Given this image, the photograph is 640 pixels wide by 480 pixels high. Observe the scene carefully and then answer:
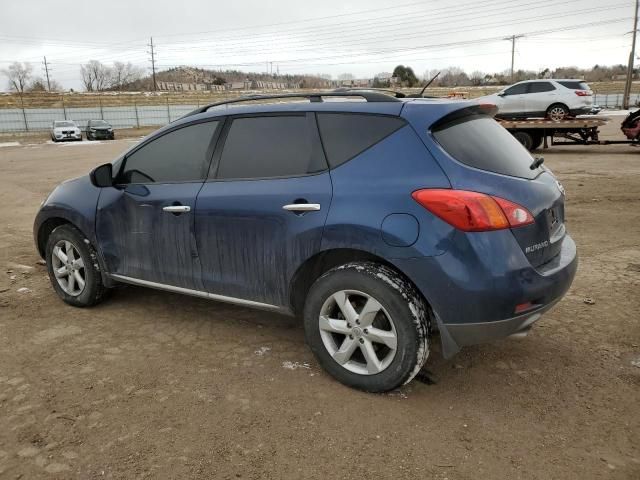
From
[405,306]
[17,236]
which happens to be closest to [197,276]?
[405,306]

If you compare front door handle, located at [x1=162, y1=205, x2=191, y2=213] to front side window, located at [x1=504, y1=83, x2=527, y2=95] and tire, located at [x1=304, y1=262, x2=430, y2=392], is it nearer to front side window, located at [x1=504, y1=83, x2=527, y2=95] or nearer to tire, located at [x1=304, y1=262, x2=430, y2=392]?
tire, located at [x1=304, y1=262, x2=430, y2=392]

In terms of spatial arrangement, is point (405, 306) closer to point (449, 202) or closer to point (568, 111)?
point (449, 202)

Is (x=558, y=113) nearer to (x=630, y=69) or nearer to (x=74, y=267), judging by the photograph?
(x=74, y=267)

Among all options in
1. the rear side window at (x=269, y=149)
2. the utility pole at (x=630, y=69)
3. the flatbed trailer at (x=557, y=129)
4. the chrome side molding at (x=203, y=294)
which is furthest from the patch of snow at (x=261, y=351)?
the utility pole at (x=630, y=69)

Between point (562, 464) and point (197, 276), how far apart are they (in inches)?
97.0

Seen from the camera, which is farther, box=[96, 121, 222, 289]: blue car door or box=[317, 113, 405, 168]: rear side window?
box=[96, 121, 222, 289]: blue car door

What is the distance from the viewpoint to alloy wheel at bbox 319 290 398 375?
9.91ft

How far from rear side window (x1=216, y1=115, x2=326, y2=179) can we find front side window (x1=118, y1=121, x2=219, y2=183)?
205 millimetres

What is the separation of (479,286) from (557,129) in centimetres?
1499

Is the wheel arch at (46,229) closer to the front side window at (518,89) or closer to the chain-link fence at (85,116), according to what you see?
the front side window at (518,89)

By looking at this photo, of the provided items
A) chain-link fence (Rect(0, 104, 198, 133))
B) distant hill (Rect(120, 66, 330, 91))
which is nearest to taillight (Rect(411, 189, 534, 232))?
chain-link fence (Rect(0, 104, 198, 133))

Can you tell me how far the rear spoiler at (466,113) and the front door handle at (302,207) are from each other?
79 cm

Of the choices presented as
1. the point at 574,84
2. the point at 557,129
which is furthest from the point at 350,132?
the point at 574,84

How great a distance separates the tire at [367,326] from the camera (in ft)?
9.59
